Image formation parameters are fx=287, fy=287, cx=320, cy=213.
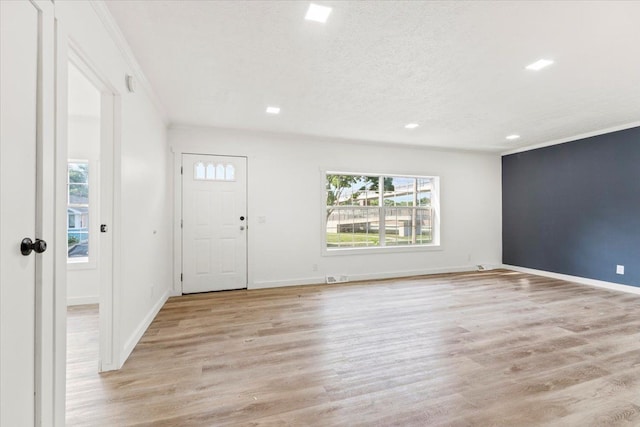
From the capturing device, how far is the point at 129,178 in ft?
8.30

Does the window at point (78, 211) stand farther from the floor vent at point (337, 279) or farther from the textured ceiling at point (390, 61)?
the floor vent at point (337, 279)

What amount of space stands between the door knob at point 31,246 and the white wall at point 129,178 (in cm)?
106

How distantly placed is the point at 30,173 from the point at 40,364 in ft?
2.69

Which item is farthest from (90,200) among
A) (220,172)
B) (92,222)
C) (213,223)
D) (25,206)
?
(25,206)

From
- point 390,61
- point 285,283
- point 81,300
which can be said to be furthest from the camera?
point 285,283

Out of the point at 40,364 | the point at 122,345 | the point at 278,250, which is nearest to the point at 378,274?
the point at 278,250

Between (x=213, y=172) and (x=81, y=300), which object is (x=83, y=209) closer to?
(x=81, y=300)

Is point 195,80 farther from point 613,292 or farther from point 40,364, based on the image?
point 613,292

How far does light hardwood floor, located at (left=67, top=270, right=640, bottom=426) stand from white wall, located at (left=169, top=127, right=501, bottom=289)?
1180 mm

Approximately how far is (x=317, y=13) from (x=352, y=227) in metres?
3.91

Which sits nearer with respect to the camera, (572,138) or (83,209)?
(83,209)

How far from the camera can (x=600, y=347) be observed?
256cm

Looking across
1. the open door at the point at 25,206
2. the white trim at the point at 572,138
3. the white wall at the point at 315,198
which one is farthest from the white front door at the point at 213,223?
the white trim at the point at 572,138

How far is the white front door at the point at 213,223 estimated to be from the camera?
438cm
